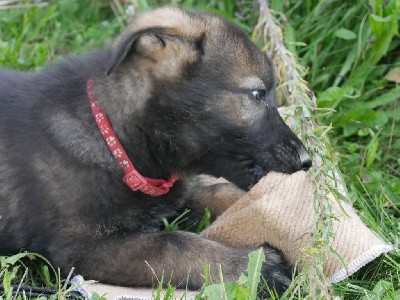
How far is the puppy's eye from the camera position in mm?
3344

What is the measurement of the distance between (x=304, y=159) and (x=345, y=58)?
5.78 feet

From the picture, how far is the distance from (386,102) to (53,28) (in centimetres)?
241

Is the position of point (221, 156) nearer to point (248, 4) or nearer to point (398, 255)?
point (398, 255)

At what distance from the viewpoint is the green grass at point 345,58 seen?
13.9 ft

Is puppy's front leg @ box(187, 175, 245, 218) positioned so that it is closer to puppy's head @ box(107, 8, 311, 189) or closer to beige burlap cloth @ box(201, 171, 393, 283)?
beige burlap cloth @ box(201, 171, 393, 283)

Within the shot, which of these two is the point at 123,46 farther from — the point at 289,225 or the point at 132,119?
the point at 289,225

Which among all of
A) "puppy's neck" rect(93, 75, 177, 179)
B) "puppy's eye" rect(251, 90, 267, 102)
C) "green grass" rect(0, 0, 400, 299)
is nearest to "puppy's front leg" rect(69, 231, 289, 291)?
"puppy's neck" rect(93, 75, 177, 179)

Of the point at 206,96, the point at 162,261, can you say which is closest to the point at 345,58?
the point at 206,96

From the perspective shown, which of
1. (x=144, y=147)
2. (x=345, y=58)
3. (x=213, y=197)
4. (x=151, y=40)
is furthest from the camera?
(x=345, y=58)

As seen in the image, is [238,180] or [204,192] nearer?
[238,180]

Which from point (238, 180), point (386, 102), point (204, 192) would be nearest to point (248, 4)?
point (386, 102)

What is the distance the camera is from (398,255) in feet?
11.3

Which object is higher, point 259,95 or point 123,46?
point 123,46

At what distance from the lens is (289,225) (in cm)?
345
